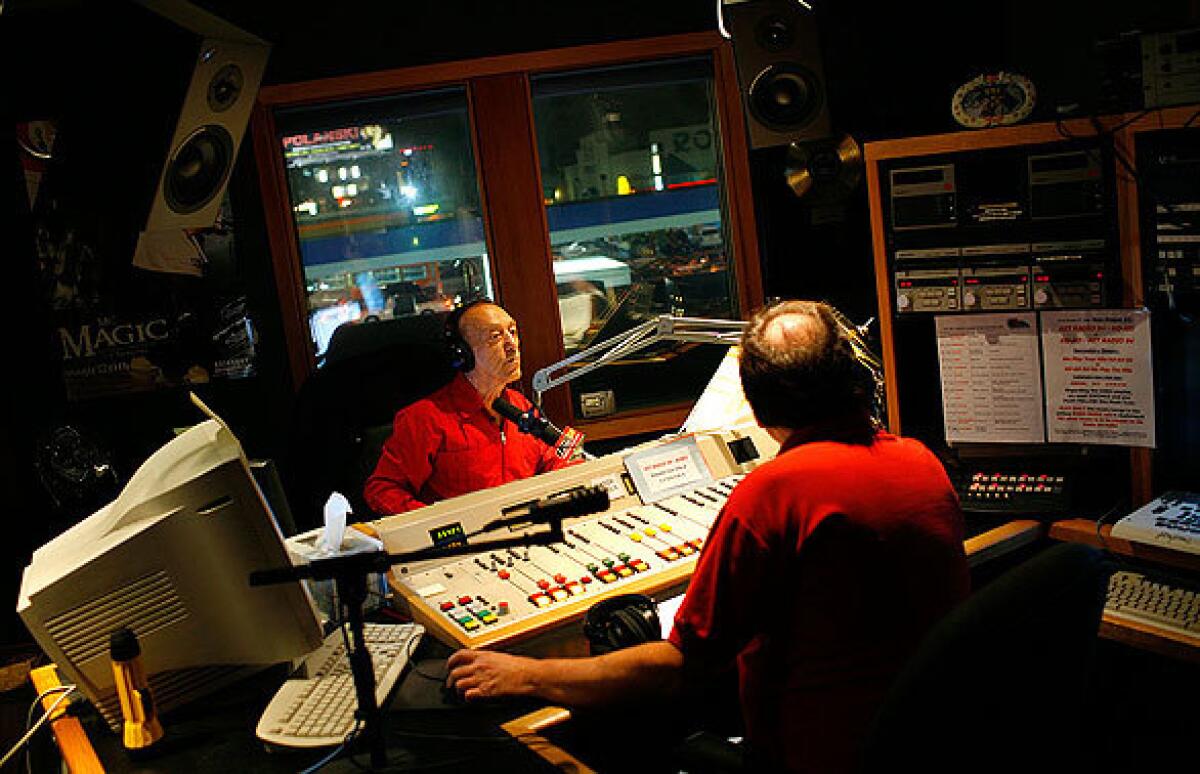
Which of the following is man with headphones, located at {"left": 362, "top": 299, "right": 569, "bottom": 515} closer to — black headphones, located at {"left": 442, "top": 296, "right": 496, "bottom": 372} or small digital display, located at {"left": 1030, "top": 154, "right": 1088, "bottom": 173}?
black headphones, located at {"left": 442, "top": 296, "right": 496, "bottom": 372}

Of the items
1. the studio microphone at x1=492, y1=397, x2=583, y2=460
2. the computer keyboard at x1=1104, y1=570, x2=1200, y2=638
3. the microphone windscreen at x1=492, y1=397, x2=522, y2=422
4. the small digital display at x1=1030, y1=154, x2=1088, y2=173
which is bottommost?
the computer keyboard at x1=1104, y1=570, x2=1200, y2=638

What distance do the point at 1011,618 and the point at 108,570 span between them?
1.44 m

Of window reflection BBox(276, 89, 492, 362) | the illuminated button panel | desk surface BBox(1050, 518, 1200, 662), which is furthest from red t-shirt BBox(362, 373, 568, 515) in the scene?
desk surface BBox(1050, 518, 1200, 662)

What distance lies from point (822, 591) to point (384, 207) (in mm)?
3283

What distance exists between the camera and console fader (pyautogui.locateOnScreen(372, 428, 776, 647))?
2104mm

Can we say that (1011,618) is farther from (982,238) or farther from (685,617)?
(982,238)

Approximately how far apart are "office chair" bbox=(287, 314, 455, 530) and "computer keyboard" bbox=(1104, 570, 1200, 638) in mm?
2163

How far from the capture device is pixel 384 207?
444 cm

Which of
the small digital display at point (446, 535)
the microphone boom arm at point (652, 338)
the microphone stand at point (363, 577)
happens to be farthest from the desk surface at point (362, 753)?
the microphone boom arm at point (652, 338)

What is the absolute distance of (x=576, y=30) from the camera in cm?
427

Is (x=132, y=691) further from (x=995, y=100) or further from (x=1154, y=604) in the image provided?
(x=995, y=100)

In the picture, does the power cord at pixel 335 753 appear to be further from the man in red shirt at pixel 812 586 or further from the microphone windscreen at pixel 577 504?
the microphone windscreen at pixel 577 504

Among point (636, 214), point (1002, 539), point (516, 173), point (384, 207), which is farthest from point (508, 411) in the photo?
point (636, 214)

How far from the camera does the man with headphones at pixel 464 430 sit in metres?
3.27
